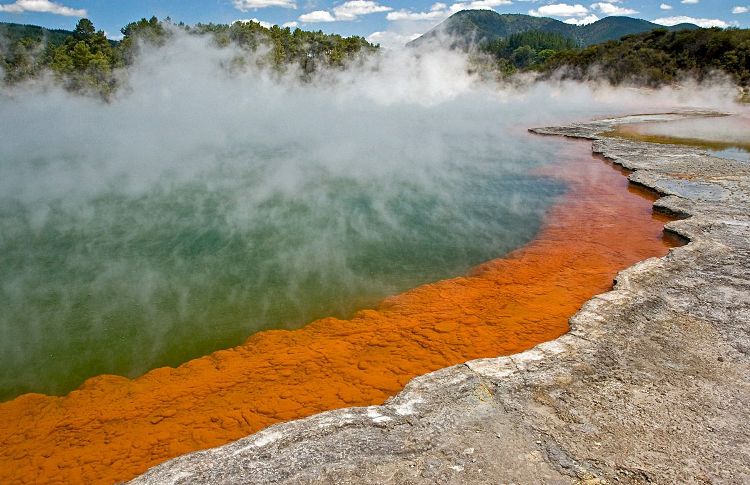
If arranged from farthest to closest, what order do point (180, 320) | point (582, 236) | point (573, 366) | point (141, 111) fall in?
point (141, 111)
point (582, 236)
point (180, 320)
point (573, 366)

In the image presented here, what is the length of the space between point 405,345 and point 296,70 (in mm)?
37433

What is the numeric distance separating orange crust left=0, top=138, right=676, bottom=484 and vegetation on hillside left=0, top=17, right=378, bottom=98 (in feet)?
94.5

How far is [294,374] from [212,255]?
3197 mm

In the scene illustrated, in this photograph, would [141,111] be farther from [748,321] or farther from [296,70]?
[748,321]

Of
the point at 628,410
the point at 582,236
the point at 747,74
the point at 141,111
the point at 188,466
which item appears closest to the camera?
the point at 188,466

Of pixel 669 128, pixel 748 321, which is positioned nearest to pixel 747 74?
pixel 669 128

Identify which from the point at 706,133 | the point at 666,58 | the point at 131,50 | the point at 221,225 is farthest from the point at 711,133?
the point at 131,50

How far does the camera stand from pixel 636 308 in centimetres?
403

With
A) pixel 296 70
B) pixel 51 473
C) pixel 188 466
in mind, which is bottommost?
pixel 51 473

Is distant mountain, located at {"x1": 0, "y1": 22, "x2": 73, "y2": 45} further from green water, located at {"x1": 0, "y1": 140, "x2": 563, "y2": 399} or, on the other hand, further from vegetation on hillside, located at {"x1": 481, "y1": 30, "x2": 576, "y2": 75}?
vegetation on hillside, located at {"x1": 481, "y1": 30, "x2": 576, "y2": 75}

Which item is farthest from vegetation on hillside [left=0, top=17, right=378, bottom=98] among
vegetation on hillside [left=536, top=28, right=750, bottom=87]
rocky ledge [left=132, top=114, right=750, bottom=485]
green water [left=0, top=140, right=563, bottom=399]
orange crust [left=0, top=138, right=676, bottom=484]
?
rocky ledge [left=132, top=114, right=750, bottom=485]

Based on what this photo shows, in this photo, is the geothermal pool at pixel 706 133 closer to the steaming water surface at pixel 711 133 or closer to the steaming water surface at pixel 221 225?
the steaming water surface at pixel 711 133

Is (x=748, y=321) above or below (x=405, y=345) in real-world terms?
above

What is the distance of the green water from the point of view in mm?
4672
